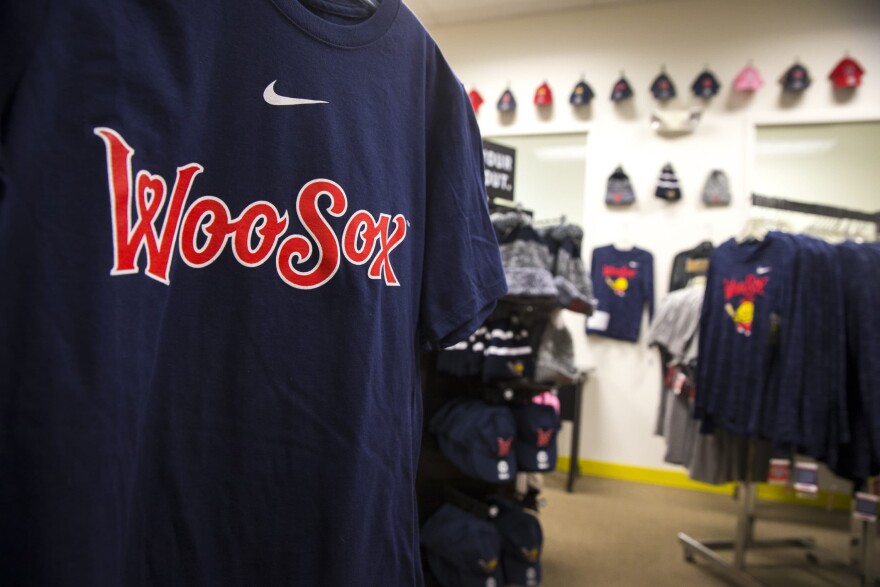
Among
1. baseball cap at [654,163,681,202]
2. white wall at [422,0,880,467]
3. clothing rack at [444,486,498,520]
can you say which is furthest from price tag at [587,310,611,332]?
clothing rack at [444,486,498,520]

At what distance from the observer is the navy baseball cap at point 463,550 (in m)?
1.93

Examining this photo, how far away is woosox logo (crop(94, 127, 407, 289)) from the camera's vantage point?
521 mm

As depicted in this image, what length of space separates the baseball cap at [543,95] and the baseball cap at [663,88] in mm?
858

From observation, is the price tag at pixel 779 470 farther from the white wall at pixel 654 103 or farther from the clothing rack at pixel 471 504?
the white wall at pixel 654 103

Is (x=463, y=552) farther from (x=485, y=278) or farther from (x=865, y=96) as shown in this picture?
(x=865, y=96)

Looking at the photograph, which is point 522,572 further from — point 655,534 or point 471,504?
point 655,534

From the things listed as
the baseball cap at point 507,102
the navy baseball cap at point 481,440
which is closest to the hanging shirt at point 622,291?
the baseball cap at point 507,102

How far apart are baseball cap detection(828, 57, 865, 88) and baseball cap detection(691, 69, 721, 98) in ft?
2.60

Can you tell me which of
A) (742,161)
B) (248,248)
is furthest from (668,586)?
(742,161)

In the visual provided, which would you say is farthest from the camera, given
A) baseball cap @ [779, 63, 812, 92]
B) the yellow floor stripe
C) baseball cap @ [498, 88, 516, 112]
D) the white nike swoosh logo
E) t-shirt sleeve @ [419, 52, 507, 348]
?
baseball cap @ [498, 88, 516, 112]

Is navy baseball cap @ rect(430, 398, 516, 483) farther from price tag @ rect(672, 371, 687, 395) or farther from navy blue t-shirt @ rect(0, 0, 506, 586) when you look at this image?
navy blue t-shirt @ rect(0, 0, 506, 586)

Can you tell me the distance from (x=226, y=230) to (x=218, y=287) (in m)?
0.07

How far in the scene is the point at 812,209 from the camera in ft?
7.76

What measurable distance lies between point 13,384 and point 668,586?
281 cm
